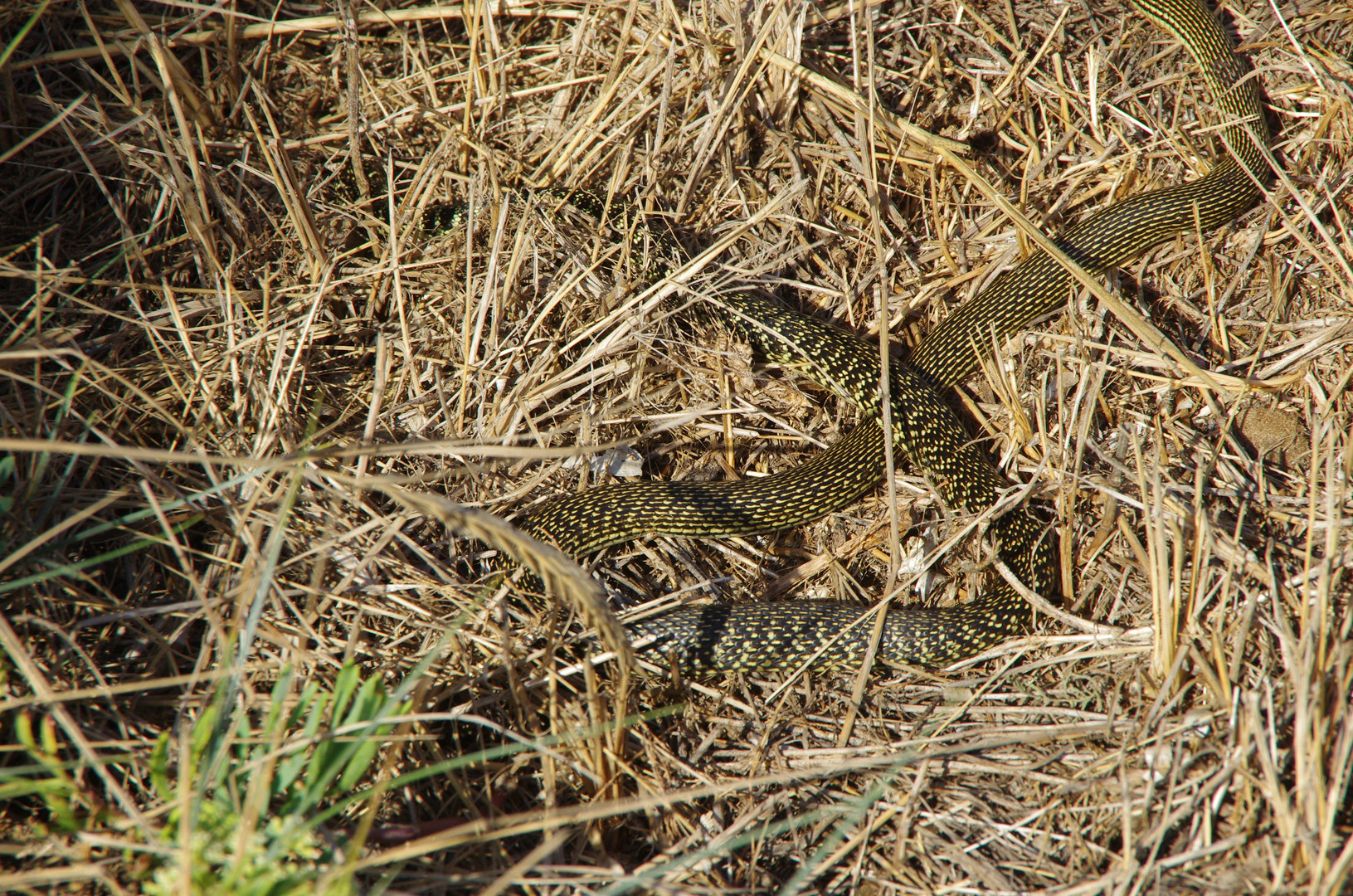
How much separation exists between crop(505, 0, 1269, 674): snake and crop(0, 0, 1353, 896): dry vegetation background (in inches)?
5.2

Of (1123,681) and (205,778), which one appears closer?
(205,778)

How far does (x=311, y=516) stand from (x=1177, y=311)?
12.7ft

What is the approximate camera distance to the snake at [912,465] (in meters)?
2.93

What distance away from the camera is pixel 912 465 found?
11.3ft

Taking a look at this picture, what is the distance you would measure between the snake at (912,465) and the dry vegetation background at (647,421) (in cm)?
13

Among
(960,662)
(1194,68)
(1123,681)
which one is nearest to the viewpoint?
(1123,681)

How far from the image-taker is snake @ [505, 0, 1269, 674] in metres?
2.93

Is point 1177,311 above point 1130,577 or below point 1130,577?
above

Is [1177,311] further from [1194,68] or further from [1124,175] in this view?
[1194,68]

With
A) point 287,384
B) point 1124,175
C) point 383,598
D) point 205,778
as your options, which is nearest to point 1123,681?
point 1124,175

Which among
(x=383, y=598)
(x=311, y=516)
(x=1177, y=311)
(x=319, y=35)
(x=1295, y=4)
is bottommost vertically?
(x=383, y=598)

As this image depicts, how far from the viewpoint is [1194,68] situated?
3.75 m

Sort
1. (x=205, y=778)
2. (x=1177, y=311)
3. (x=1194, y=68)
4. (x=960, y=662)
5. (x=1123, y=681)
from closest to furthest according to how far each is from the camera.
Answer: (x=205, y=778), (x=1123, y=681), (x=960, y=662), (x=1177, y=311), (x=1194, y=68)

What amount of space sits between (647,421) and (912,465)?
3.99 ft
